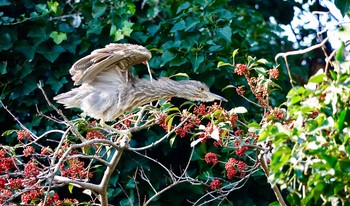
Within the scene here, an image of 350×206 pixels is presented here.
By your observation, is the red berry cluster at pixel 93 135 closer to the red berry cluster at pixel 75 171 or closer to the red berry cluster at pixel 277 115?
the red berry cluster at pixel 75 171

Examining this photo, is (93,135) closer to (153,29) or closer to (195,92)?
(195,92)

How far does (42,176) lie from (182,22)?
195 cm

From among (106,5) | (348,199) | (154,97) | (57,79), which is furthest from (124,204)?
(348,199)

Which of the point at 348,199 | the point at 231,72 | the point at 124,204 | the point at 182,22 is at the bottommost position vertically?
the point at 124,204

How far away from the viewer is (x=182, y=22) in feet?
16.0

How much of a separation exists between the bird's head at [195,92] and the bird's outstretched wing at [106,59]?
13.9 inches

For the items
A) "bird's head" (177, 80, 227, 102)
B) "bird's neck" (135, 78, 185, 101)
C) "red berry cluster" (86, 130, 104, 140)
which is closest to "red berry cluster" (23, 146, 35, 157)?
"red berry cluster" (86, 130, 104, 140)

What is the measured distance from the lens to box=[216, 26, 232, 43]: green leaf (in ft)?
15.8

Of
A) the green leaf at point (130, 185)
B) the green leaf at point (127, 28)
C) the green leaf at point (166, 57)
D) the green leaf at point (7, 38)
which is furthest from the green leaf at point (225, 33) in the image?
the green leaf at point (7, 38)

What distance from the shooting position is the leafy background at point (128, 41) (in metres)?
4.70

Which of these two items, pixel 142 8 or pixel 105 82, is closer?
pixel 105 82

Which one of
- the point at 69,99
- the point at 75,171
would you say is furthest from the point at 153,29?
the point at 75,171

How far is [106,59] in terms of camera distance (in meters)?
3.89

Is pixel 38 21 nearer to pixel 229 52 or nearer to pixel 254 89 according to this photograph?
pixel 229 52
